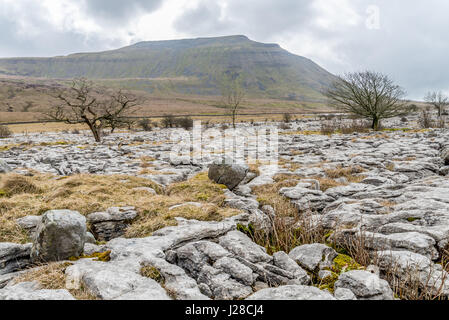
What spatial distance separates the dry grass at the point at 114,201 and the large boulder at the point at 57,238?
1230 mm

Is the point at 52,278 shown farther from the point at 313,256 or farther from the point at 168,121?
the point at 168,121

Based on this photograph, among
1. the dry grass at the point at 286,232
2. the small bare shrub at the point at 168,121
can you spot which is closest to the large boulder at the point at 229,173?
the dry grass at the point at 286,232

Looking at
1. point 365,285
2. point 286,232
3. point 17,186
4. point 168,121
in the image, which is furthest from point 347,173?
point 168,121

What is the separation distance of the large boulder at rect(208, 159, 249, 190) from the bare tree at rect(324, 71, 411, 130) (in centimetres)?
2559

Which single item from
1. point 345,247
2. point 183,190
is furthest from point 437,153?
point 183,190

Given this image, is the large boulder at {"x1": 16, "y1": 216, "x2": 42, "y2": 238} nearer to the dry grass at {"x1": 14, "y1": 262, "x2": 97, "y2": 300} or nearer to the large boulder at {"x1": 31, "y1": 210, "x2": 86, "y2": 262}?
the large boulder at {"x1": 31, "y1": 210, "x2": 86, "y2": 262}

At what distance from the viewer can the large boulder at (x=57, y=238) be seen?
152 inches

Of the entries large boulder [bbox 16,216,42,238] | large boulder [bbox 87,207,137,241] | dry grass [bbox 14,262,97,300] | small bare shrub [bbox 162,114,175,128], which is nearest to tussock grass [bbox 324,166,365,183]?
large boulder [bbox 87,207,137,241]

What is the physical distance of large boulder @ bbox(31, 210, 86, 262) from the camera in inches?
152

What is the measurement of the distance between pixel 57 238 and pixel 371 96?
32.8 m

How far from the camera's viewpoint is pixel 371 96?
29.2 metres

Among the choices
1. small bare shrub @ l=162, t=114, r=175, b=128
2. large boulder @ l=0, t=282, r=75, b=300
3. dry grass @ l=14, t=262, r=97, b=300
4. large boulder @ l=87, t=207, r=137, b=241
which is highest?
small bare shrub @ l=162, t=114, r=175, b=128

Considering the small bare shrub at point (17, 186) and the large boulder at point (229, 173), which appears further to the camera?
the large boulder at point (229, 173)

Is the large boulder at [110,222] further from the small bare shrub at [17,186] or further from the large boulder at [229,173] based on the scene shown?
the large boulder at [229,173]
